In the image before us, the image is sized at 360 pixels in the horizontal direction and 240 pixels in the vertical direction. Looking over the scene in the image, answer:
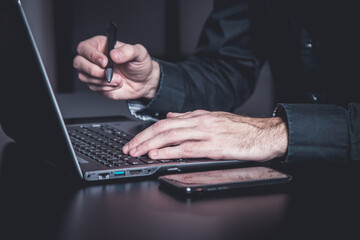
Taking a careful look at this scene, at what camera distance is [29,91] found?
2.36ft

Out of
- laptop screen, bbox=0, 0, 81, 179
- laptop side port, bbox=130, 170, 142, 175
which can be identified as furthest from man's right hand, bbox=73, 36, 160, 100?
laptop side port, bbox=130, 170, 142, 175

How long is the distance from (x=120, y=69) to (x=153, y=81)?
111 millimetres

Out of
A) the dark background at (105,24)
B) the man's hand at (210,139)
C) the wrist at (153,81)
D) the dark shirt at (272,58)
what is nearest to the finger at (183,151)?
the man's hand at (210,139)

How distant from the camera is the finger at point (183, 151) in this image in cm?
79

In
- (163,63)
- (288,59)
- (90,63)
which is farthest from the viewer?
(288,59)

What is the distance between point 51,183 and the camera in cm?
72

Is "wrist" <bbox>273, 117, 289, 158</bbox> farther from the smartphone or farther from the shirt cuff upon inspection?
the smartphone

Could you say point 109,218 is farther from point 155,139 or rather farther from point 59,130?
point 155,139

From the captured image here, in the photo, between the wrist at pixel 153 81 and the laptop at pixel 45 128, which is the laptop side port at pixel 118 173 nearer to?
the laptop at pixel 45 128

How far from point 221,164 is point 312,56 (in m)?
0.72

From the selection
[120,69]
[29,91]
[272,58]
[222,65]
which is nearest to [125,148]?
[29,91]

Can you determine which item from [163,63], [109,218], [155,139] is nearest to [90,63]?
[163,63]

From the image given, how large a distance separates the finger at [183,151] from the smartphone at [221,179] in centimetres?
7

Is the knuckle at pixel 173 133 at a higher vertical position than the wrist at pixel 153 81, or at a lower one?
lower
